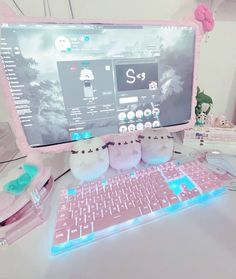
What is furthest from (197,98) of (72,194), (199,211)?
(72,194)

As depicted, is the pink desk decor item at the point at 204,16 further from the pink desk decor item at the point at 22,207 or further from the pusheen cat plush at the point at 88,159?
the pink desk decor item at the point at 22,207

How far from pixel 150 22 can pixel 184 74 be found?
0.19 meters

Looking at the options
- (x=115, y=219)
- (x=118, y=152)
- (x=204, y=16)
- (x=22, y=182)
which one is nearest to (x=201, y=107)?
(x=204, y=16)

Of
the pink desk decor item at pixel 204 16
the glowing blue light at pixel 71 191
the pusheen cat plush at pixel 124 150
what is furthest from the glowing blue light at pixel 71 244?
the pink desk decor item at pixel 204 16

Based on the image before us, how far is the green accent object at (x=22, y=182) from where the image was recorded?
39 centimetres

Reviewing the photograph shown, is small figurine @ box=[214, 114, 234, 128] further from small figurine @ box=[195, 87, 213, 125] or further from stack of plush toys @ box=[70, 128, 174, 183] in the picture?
stack of plush toys @ box=[70, 128, 174, 183]

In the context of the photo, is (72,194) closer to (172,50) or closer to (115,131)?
(115,131)

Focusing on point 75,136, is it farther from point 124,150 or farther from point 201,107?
point 201,107

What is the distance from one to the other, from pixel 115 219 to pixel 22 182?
214mm

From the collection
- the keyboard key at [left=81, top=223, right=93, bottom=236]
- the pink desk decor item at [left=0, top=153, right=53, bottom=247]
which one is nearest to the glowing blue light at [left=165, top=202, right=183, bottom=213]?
the keyboard key at [left=81, top=223, right=93, bottom=236]

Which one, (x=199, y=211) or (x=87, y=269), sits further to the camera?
(x=199, y=211)

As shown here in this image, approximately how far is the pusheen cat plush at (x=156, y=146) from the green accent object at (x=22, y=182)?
31 centimetres

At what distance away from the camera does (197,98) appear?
70cm

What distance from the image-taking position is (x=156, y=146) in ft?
1.81
